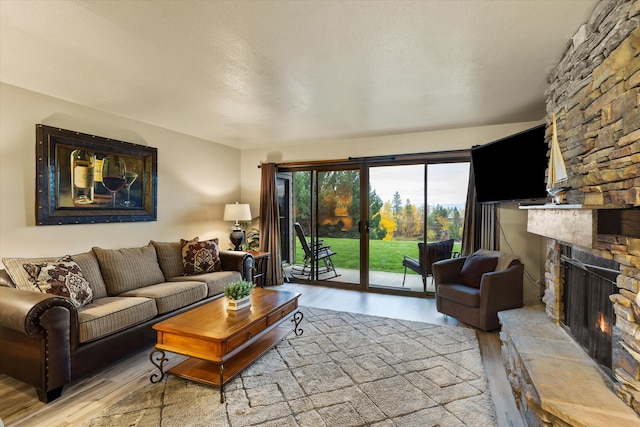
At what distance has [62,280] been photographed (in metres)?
2.55

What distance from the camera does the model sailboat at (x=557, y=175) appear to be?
6.67 ft

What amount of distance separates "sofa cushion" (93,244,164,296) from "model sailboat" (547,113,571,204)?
4014mm

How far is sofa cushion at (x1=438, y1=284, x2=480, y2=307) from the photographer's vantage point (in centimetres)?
333

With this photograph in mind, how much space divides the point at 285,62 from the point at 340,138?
8.91 ft

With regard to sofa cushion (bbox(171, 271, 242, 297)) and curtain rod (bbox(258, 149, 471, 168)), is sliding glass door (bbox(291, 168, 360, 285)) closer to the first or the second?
curtain rod (bbox(258, 149, 471, 168))

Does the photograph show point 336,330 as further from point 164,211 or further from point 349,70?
point 164,211

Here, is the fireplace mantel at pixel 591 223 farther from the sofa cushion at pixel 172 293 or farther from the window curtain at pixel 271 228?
the window curtain at pixel 271 228

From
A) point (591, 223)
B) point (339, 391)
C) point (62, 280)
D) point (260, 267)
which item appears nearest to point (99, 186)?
point (62, 280)

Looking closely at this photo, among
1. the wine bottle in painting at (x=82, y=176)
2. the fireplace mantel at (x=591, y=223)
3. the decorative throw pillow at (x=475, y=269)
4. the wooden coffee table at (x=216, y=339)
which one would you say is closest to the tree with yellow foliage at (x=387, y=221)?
the decorative throw pillow at (x=475, y=269)

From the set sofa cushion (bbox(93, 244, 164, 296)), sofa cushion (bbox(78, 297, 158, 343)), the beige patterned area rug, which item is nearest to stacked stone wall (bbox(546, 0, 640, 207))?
the beige patterned area rug

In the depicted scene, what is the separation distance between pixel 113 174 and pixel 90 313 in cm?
186

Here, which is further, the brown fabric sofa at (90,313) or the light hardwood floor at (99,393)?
the brown fabric sofa at (90,313)

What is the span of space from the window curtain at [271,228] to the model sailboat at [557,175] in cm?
404

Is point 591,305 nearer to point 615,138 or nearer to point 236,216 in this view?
point 615,138
